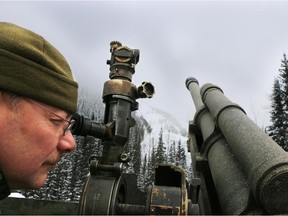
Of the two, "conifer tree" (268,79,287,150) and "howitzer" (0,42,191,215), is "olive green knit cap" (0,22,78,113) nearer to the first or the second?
"howitzer" (0,42,191,215)

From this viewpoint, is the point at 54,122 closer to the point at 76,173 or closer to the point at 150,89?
the point at 150,89

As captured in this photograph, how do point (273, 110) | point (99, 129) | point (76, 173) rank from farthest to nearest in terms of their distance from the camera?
1. point (76, 173)
2. point (273, 110)
3. point (99, 129)

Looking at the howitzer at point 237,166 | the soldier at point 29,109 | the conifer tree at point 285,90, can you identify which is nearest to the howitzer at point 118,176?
the howitzer at point 237,166

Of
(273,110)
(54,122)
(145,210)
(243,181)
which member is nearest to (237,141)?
(243,181)

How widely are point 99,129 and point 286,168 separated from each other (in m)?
2.04

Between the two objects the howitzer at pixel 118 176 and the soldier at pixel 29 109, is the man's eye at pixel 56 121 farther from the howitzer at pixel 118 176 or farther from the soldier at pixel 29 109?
the howitzer at pixel 118 176

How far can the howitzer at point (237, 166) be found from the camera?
2.02 metres

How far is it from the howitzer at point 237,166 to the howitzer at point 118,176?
1.11 feet

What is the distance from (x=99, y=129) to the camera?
3.37 m

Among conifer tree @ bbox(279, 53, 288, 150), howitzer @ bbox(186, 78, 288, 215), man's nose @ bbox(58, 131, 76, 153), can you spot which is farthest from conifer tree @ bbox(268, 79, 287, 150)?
man's nose @ bbox(58, 131, 76, 153)

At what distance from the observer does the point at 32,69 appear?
1238mm

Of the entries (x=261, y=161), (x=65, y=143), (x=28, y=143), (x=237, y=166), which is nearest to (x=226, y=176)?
(x=237, y=166)

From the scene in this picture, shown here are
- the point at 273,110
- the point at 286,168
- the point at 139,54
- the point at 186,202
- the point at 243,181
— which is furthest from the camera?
the point at 273,110

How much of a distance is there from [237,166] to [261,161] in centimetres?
78
